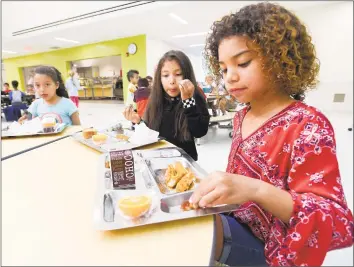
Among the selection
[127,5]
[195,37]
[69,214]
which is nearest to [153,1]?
[127,5]

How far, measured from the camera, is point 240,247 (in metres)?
0.69

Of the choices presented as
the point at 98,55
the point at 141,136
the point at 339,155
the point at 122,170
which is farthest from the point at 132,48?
the point at 122,170

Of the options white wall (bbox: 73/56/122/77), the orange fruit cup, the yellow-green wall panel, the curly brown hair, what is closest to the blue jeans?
the orange fruit cup

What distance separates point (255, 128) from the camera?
0.78 metres

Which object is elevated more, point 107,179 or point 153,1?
point 153,1

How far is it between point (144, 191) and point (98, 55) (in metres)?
11.1

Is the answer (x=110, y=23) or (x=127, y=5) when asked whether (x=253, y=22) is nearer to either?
(x=127, y=5)

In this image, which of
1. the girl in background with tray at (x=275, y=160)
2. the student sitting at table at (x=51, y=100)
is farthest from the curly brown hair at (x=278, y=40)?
the student sitting at table at (x=51, y=100)

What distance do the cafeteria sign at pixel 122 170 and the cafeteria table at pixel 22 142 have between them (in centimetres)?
68

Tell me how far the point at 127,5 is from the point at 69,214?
627cm

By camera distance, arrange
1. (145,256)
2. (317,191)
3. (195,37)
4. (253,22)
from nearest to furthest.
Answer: (145,256)
(317,191)
(253,22)
(195,37)

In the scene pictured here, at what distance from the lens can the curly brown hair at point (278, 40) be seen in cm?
68

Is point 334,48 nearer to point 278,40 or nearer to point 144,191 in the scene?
point 278,40

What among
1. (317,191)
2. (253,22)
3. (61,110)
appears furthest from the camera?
(61,110)
